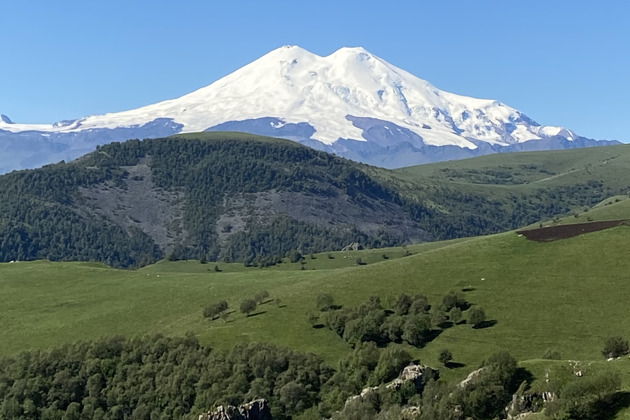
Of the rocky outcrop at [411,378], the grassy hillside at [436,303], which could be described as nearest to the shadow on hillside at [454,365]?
the grassy hillside at [436,303]

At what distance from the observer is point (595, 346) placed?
118500 millimetres

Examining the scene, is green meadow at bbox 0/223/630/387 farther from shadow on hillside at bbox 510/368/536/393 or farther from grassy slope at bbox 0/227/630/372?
shadow on hillside at bbox 510/368/536/393

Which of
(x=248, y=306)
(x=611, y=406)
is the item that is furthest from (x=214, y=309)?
(x=611, y=406)

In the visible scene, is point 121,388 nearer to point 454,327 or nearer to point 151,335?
point 151,335

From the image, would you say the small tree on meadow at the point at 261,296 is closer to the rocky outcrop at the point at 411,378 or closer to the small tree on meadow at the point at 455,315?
the small tree on meadow at the point at 455,315

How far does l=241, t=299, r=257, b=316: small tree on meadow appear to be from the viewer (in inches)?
6304

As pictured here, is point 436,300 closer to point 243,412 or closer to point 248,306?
point 248,306

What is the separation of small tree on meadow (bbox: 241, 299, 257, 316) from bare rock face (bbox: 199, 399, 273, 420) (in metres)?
51.2

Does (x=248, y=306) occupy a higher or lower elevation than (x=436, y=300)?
higher

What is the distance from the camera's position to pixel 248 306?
16075 cm

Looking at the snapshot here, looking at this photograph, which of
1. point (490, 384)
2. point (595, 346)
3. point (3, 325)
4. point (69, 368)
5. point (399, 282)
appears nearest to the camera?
point (490, 384)

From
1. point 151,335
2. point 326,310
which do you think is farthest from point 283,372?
point 151,335

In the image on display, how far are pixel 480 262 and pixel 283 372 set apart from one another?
56.9m

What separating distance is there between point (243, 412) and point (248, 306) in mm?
58764
